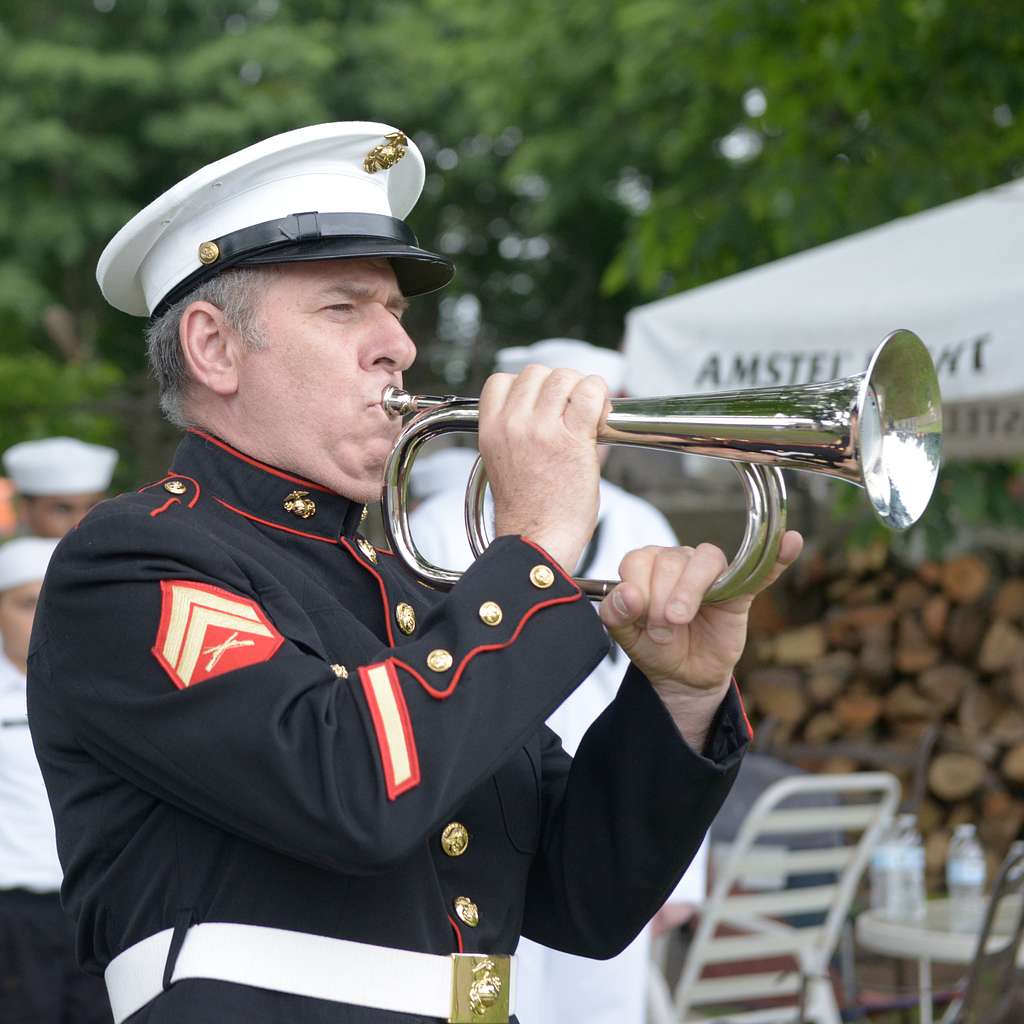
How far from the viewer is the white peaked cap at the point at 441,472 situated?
16.9ft

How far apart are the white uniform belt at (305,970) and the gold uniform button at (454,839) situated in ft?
0.34

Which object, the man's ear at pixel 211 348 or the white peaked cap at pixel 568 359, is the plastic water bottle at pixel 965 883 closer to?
the white peaked cap at pixel 568 359

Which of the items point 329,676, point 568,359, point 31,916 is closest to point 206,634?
point 329,676

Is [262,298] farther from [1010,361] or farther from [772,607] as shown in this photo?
[772,607]

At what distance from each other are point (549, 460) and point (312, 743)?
0.35 meters

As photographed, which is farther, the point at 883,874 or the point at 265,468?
the point at 883,874

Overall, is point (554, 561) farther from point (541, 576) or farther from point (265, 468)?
point (265, 468)

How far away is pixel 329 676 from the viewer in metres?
1.48

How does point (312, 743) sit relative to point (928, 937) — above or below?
above

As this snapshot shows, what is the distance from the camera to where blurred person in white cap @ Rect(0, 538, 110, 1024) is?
3674 mm

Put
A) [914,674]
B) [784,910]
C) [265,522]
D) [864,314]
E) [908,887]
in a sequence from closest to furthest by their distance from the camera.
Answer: [265,522] → [864,314] → [908,887] → [784,910] → [914,674]

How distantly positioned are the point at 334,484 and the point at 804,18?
16.5ft

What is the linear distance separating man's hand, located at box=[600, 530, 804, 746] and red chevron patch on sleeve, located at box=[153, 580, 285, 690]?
13.4 inches

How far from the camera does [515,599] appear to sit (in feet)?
4.95
